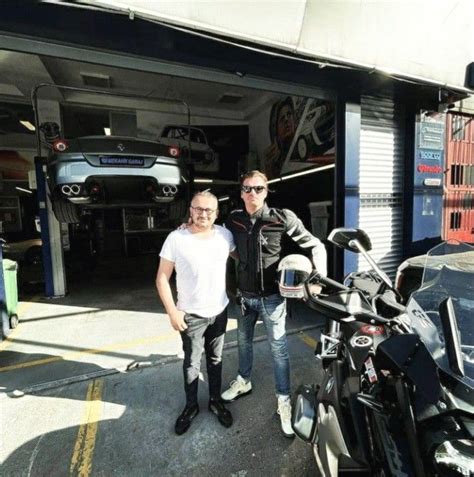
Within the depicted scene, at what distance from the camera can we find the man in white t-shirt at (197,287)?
2.13m

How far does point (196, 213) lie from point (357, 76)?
2.84 meters

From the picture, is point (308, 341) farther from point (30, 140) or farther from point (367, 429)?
point (30, 140)

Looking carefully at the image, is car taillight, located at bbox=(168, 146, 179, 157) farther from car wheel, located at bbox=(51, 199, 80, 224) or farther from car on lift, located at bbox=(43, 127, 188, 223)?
car wheel, located at bbox=(51, 199, 80, 224)

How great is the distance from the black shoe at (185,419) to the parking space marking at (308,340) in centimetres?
159

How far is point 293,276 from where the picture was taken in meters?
1.67

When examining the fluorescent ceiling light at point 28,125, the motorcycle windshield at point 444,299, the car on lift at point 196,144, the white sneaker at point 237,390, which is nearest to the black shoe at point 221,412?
the white sneaker at point 237,390

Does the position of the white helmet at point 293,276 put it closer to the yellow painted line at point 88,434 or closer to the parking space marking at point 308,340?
the yellow painted line at point 88,434

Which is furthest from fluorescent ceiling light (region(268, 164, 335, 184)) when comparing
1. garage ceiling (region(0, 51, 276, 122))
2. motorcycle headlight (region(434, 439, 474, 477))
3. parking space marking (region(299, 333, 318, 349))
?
motorcycle headlight (region(434, 439, 474, 477))

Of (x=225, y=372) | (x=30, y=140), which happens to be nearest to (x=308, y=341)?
(x=225, y=372)

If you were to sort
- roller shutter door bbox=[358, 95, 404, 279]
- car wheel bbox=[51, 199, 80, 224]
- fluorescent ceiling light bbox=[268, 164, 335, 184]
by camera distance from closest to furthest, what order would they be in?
car wheel bbox=[51, 199, 80, 224]
roller shutter door bbox=[358, 95, 404, 279]
fluorescent ceiling light bbox=[268, 164, 335, 184]

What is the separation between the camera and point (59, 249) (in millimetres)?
5637

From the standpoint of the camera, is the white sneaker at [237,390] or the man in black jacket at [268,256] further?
the white sneaker at [237,390]

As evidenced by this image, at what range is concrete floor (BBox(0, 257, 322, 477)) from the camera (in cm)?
199

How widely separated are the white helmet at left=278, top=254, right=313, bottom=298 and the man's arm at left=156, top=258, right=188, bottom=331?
2.61ft
